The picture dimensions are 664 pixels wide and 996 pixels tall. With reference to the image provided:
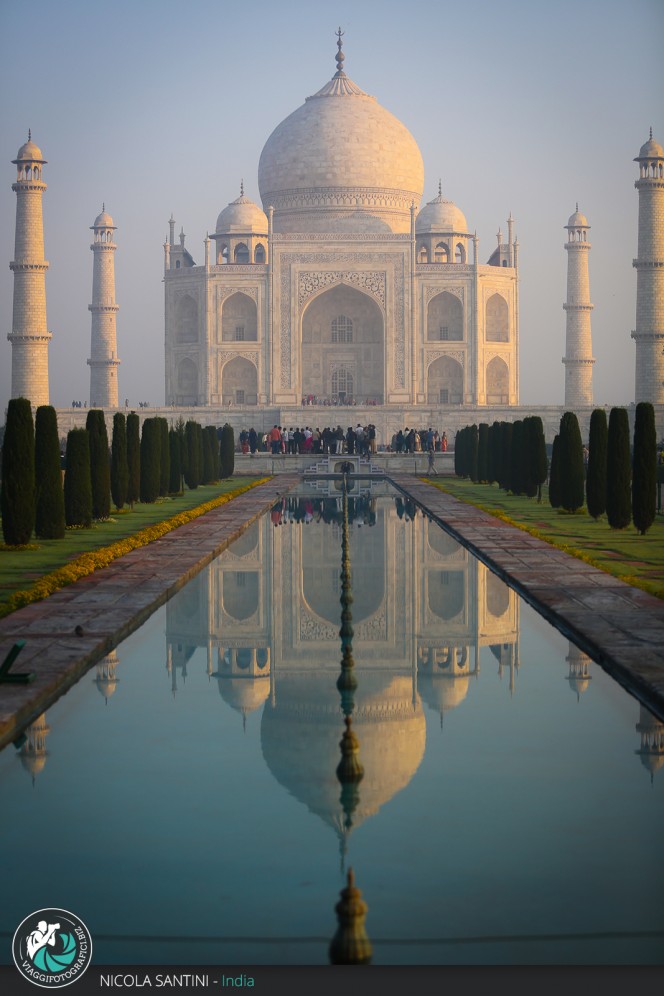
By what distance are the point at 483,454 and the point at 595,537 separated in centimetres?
837

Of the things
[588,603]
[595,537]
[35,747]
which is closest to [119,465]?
[595,537]

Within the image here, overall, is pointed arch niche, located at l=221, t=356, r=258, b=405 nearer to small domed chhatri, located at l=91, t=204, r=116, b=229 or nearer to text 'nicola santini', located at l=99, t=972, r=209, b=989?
small domed chhatri, located at l=91, t=204, r=116, b=229

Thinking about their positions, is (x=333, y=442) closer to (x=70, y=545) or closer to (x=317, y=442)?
(x=317, y=442)

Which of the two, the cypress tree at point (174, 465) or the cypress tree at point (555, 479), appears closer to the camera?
the cypress tree at point (555, 479)

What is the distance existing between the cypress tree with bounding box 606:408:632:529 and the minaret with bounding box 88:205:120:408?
23.0 m

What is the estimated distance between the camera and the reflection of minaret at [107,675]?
13.7 ft

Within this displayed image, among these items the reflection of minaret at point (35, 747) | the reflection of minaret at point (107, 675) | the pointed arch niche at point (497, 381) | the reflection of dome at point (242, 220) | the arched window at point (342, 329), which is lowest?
the reflection of minaret at point (35, 747)

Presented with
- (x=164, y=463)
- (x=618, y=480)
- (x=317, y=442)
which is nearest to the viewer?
(x=618, y=480)

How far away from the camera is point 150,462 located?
14.0 metres

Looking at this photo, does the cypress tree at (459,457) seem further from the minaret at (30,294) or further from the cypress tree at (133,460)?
the minaret at (30,294)

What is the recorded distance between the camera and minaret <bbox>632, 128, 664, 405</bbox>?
28.2m

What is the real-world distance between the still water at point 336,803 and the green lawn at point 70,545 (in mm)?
2067

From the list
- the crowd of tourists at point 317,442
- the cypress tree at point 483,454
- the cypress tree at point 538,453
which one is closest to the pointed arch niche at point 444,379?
the crowd of tourists at point 317,442

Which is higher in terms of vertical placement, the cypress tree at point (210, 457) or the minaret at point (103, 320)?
the minaret at point (103, 320)
